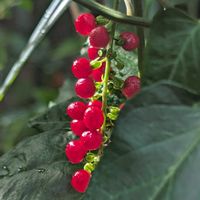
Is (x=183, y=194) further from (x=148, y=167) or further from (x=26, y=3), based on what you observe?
(x=26, y=3)

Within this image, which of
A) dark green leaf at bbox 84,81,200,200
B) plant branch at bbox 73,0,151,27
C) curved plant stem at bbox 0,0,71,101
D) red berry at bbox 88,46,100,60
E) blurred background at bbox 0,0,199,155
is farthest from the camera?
blurred background at bbox 0,0,199,155

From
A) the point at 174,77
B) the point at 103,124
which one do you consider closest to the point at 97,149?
the point at 103,124

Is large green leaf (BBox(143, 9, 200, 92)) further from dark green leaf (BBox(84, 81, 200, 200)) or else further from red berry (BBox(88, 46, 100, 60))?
red berry (BBox(88, 46, 100, 60))

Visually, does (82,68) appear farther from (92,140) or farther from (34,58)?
(34,58)

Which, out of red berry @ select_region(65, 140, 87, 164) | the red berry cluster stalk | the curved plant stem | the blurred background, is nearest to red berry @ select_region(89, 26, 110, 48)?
the red berry cluster stalk

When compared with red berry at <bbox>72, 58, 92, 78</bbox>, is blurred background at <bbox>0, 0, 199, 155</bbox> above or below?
below

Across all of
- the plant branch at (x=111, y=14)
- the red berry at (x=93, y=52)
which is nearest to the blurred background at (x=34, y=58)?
the red berry at (x=93, y=52)

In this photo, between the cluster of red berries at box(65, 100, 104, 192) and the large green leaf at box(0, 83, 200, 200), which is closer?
the large green leaf at box(0, 83, 200, 200)

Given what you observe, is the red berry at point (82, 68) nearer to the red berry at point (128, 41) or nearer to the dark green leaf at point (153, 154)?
the red berry at point (128, 41)
